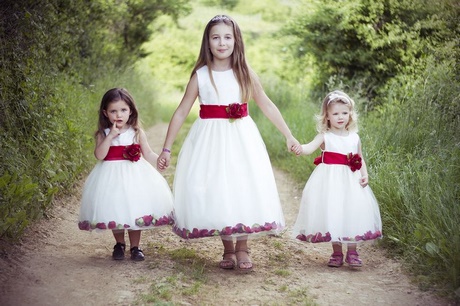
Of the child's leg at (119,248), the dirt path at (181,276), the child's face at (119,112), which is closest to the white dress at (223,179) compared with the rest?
the dirt path at (181,276)

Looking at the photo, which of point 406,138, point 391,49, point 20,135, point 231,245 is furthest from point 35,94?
point 391,49

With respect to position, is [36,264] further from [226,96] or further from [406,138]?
[406,138]

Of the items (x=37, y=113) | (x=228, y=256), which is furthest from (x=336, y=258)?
(x=37, y=113)

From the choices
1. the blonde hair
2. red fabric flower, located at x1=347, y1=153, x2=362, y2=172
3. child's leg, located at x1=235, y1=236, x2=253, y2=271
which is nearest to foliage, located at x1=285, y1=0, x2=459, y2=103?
the blonde hair

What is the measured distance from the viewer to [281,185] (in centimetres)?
763

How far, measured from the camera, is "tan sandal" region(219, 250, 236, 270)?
14.4ft

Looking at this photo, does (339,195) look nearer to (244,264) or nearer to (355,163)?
(355,163)

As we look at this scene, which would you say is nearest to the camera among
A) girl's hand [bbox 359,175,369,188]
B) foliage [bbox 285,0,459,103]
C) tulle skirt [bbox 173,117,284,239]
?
tulle skirt [bbox 173,117,284,239]

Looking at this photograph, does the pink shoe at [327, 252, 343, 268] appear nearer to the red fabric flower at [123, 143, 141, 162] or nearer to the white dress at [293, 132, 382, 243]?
the white dress at [293, 132, 382, 243]

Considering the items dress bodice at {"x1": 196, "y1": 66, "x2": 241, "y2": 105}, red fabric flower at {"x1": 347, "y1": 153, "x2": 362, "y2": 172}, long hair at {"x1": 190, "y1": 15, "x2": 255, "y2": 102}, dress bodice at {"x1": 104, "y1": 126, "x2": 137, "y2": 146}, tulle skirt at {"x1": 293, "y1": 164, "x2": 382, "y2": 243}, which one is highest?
long hair at {"x1": 190, "y1": 15, "x2": 255, "y2": 102}

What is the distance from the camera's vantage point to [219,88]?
4.43 metres

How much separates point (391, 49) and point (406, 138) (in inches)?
117

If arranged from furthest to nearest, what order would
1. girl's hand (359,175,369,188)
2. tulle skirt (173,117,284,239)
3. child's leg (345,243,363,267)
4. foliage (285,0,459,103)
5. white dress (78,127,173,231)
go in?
foliage (285,0,459,103), girl's hand (359,175,369,188), child's leg (345,243,363,267), white dress (78,127,173,231), tulle skirt (173,117,284,239)

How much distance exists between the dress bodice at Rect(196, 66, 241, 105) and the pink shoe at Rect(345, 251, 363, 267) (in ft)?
4.78
